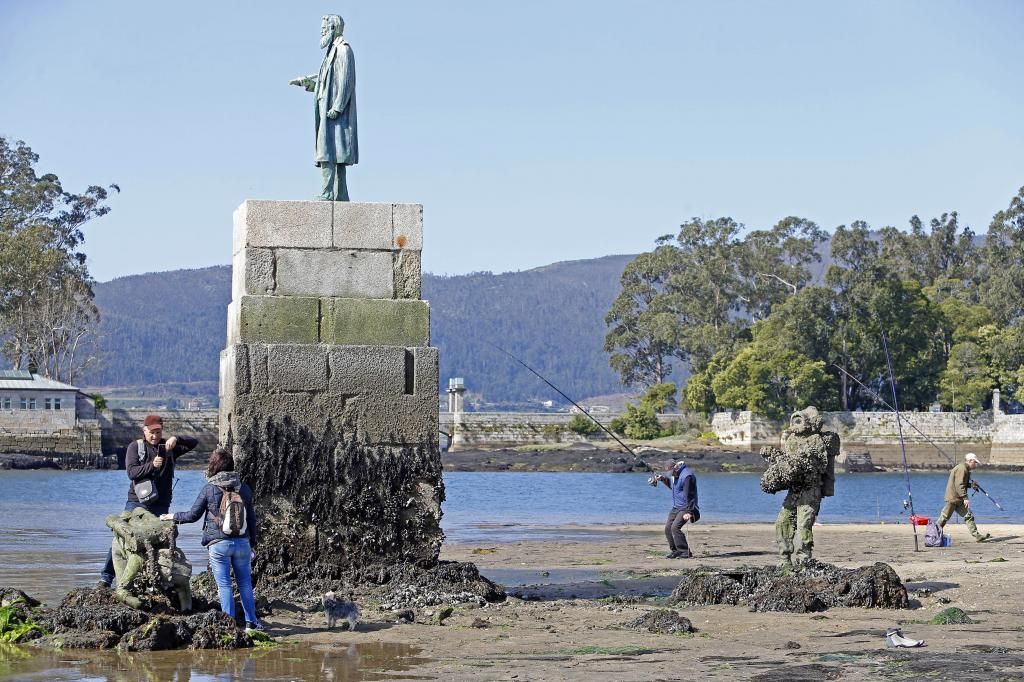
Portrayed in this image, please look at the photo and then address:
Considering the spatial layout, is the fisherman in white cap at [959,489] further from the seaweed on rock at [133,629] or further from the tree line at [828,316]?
the tree line at [828,316]

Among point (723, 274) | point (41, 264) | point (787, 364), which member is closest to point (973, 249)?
point (723, 274)

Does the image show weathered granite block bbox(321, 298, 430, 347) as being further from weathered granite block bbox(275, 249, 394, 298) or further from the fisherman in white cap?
the fisherman in white cap

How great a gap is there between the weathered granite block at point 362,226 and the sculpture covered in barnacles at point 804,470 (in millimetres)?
3942

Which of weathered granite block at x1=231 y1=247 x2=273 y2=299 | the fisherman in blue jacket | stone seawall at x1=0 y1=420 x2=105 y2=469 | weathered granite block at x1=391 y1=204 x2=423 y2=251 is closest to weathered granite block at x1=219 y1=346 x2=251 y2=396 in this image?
weathered granite block at x1=231 y1=247 x2=273 y2=299

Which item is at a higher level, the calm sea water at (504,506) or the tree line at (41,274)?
the tree line at (41,274)

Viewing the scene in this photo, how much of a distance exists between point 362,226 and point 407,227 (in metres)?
0.39

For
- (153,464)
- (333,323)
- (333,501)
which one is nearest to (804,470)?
(333,501)

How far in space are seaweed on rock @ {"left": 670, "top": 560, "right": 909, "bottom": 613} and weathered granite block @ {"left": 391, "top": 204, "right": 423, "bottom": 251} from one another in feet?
12.3

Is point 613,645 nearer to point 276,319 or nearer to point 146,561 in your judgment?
point 146,561

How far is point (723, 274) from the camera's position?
298ft

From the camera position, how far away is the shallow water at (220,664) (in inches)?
381

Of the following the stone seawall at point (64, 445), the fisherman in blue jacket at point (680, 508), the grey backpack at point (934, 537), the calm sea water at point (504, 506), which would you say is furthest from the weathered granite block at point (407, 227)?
the stone seawall at point (64, 445)

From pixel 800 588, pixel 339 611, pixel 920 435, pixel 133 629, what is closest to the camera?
pixel 133 629

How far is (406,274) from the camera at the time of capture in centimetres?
1339
